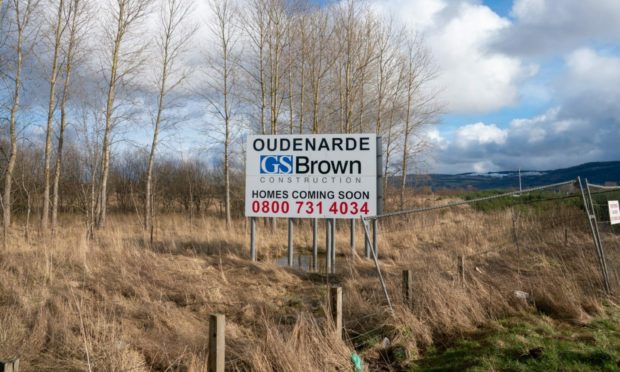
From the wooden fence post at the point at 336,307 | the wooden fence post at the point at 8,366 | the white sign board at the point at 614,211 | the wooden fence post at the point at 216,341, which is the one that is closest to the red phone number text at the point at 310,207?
the white sign board at the point at 614,211

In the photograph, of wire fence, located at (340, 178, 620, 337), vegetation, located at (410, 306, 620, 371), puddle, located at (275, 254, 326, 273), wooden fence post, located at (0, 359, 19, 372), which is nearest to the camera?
wooden fence post, located at (0, 359, 19, 372)

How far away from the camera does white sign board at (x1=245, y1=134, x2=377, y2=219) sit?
10688 mm

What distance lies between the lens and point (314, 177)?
1081cm

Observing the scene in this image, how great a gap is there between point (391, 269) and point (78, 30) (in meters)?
13.6

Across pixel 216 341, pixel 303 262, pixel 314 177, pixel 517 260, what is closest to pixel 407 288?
pixel 216 341

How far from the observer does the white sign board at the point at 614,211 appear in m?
7.58

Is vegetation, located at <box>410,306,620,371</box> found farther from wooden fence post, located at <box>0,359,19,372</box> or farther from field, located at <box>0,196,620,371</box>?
wooden fence post, located at <box>0,359,19,372</box>

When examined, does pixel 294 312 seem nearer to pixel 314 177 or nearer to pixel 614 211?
pixel 314 177

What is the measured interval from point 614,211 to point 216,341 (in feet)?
24.2

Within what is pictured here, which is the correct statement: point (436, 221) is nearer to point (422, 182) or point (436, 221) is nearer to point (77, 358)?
point (422, 182)

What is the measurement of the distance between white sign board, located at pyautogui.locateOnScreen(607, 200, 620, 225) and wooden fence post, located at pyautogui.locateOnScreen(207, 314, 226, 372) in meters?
6.90

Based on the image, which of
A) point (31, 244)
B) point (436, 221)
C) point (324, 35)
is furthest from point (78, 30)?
point (436, 221)

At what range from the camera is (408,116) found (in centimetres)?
2486

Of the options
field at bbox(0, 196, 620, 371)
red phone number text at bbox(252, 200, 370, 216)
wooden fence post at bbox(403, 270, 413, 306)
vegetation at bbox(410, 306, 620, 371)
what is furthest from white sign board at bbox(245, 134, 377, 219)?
vegetation at bbox(410, 306, 620, 371)
